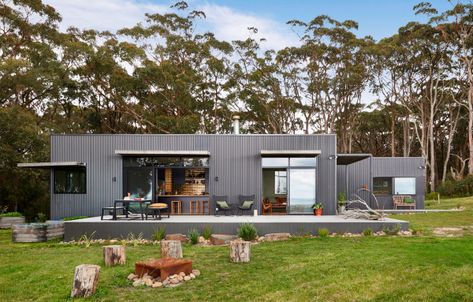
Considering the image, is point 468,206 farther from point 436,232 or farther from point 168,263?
point 168,263

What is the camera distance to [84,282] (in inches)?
234

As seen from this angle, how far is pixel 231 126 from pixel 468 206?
1572cm

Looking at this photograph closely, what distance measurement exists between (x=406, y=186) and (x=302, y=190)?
8.15 m

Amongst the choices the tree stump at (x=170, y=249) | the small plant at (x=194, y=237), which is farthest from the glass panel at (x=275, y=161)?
the tree stump at (x=170, y=249)

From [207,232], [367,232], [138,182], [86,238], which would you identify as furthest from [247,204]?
[86,238]

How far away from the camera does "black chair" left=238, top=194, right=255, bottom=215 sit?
43.2 feet

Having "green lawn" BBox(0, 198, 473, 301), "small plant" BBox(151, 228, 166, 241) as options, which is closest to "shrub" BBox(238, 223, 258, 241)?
"green lawn" BBox(0, 198, 473, 301)

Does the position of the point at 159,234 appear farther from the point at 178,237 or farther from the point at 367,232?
the point at 367,232

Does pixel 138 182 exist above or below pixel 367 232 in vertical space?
above

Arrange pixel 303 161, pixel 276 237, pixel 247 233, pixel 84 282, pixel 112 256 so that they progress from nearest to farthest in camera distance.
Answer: pixel 84 282
pixel 112 256
pixel 247 233
pixel 276 237
pixel 303 161

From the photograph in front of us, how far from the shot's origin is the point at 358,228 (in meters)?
10.9

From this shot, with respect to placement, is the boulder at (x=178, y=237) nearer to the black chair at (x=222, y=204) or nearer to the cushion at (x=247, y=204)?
the black chair at (x=222, y=204)

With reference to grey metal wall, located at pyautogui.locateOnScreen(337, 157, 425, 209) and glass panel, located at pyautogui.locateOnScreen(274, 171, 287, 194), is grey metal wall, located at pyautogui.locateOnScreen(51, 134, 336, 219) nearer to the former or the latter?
glass panel, located at pyautogui.locateOnScreen(274, 171, 287, 194)

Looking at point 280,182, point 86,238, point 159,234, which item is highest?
point 280,182
